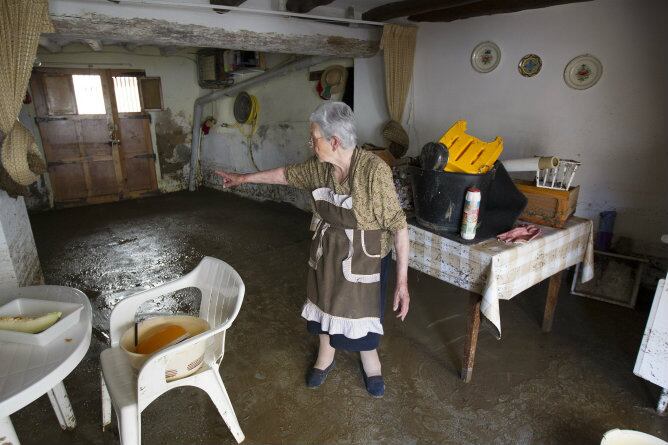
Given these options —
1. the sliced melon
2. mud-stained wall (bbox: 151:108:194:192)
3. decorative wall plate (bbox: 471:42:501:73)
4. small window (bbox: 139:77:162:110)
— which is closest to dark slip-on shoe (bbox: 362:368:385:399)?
the sliced melon

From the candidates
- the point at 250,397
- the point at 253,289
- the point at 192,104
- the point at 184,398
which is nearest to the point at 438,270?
the point at 250,397

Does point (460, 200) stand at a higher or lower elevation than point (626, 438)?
higher

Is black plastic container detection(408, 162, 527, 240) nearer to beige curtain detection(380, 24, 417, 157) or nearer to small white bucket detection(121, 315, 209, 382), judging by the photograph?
small white bucket detection(121, 315, 209, 382)

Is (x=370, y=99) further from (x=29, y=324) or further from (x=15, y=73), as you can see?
(x=29, y=324)

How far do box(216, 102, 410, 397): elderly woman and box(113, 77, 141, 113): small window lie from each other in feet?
18.4

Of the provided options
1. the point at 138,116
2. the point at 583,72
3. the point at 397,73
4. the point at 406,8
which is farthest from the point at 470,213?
the point at 138,116

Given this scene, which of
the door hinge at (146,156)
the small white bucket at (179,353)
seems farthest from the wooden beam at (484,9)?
the door hinge at (146,156)

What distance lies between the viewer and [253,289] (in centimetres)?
339

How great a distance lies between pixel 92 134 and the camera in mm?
6230

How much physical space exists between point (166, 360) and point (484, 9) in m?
3.32

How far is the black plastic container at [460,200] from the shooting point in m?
1.97

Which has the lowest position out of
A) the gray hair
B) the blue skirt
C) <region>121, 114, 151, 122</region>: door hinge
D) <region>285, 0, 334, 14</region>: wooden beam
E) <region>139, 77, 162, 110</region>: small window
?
the blue skirt

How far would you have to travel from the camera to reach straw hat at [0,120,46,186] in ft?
7.72

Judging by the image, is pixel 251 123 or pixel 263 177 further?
pixel 251 123
